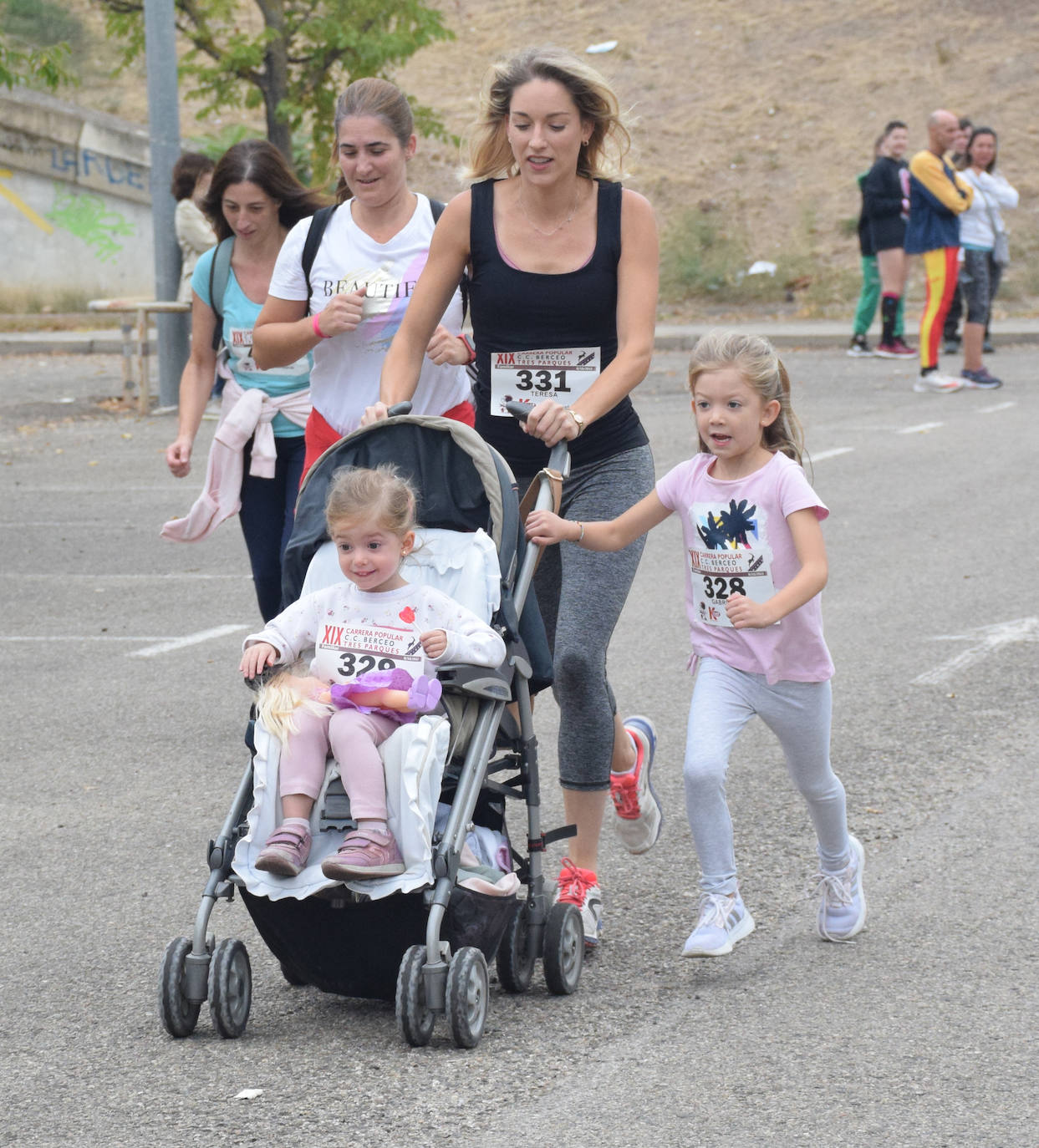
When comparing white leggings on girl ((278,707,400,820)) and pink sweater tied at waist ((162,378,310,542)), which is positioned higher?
pink sweater tied at waist ((162,378,310,542))

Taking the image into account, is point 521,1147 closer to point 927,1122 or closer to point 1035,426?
point 927,1122

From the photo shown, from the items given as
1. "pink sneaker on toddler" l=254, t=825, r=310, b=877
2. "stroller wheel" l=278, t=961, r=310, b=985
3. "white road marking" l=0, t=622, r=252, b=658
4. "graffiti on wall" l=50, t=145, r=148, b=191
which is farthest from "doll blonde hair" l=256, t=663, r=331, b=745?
"graffiti on wall" l=50, t=145, r=148, b=191

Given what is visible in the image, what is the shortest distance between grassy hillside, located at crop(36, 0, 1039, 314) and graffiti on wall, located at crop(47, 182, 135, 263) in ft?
21.7

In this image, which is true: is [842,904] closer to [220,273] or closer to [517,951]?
[517,951]

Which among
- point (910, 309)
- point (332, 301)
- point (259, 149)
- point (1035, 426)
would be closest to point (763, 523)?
point (332, 301)

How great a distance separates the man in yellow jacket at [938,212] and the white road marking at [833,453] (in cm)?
268

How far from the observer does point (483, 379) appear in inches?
181

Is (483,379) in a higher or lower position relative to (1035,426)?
higher

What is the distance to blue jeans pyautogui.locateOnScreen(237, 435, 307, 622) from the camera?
19.4ft

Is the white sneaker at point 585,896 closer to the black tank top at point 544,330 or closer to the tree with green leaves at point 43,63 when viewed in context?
the black tank top at point 544,330

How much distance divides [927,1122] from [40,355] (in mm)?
21089

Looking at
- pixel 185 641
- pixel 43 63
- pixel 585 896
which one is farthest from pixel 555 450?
pixel 43 63

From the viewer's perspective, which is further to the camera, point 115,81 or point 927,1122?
point 115,81

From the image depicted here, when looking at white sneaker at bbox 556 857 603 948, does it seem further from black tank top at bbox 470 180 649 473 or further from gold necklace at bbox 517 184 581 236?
gold necklace at bbox 517 184 581 236
